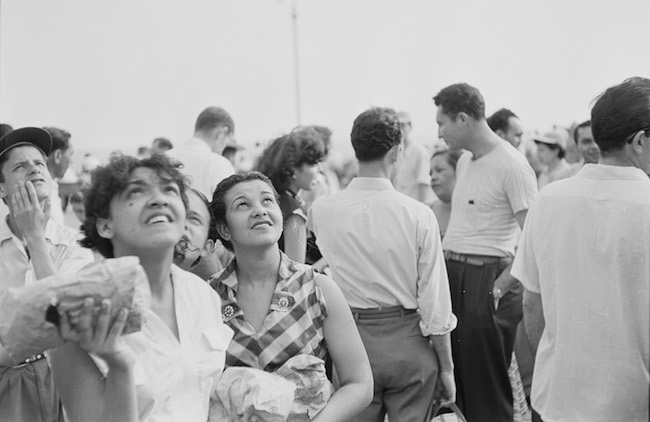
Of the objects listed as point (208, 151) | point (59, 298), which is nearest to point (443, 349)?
point (59, 298)

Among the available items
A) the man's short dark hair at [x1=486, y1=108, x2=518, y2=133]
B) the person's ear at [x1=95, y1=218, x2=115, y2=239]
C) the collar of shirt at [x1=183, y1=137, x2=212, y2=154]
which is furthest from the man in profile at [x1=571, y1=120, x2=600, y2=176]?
the person's ear at [x1=95, y1=218, x2=115, y2=239]

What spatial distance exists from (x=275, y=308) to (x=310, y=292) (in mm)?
135

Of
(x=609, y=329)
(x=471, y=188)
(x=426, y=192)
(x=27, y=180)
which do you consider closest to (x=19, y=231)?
(x=27, y=180)

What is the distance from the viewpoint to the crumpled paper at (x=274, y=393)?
2.35 metres

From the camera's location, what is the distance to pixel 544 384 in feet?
9.95

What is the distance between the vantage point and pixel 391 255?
13.1 ft

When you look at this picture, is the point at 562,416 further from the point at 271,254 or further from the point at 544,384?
the point at 271,254

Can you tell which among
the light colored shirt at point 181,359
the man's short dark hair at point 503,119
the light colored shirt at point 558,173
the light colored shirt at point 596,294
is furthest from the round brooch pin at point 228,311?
the light colored shirt at point 558,173

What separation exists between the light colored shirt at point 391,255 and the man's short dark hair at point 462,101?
1160 mm

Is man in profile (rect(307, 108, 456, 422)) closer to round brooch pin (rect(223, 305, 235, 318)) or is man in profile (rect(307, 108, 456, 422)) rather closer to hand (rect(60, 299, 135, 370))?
round brooch pin (rect(223, 305, 235, 318))

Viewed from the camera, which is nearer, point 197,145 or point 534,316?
point 534,316

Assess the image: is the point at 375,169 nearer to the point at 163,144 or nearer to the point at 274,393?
the point at 274,393

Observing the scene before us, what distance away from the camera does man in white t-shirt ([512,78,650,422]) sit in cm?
278

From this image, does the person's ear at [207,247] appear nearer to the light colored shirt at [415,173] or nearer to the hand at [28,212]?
the hand at [28,212]
